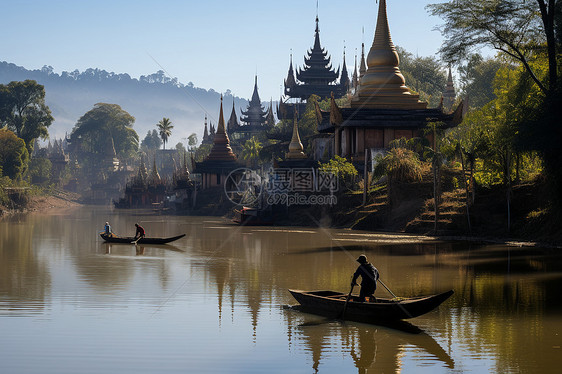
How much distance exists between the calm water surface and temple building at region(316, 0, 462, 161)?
27.1 m

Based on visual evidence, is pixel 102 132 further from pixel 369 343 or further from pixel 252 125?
pixel 369 343

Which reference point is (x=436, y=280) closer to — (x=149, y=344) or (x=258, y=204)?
(x=149, y=344)

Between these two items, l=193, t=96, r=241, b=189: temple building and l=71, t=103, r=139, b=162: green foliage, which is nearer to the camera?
l=193, t=96, r=241, b=189: temple building

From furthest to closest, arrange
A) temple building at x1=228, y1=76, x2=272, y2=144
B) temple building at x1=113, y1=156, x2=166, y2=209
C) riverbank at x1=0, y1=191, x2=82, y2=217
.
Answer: temple building at x1=228, y1=76, x2=272, y2=144 → temple building at x1=113, y1=156, x2=166, y2=209 → riverbank at x1=0, y1=191, x2=82, y2=217

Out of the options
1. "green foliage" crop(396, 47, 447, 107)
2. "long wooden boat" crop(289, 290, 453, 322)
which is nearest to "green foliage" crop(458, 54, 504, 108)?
"green foliage" crop(396, 47, 447, 107)

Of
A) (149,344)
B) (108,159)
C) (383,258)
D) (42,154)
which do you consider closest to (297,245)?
(383,258)

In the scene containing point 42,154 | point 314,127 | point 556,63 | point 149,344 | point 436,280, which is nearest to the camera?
point 149,344

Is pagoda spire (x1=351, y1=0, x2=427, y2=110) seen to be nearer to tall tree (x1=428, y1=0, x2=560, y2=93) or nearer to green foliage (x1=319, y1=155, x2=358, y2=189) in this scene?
green foliage (x1=319, y1=155, x2=358, y2=189)

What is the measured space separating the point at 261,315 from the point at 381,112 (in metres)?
Result: 42.9

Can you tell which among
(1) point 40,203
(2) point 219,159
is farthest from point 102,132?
(2) point 219,159

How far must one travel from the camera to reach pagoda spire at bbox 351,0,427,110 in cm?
5947

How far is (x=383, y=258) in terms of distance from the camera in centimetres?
2839

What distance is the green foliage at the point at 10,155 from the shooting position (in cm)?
9088

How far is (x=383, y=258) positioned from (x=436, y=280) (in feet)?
19.4
